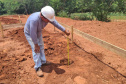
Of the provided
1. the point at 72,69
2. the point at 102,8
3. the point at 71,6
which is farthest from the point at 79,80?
the point at 71,6

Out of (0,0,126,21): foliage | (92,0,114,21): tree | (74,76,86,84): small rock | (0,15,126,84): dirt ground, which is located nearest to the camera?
(74,76,86,84): small rock

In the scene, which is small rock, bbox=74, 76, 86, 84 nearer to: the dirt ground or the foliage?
the dirt ground

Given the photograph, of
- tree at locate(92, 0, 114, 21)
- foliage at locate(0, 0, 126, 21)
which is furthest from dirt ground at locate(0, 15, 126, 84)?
foliage at locate(0, 0, 126, 21)

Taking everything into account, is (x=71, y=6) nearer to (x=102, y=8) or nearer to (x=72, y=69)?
(x=102, y=8)

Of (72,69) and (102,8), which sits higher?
(102,8)

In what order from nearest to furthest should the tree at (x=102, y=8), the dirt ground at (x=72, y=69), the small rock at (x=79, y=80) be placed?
the small rock at (x=79, y=80), the dirt ground at (x=72, y=69), the tree at (x=102, y=8)

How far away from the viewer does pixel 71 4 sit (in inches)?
749

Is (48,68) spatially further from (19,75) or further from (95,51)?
(95,51)

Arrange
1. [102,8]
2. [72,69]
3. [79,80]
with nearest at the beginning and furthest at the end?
[79,80] < [72,69] < [102,8]

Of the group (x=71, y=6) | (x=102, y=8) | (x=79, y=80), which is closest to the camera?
(x=79, y=80)

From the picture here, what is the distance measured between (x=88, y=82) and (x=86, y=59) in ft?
4.01

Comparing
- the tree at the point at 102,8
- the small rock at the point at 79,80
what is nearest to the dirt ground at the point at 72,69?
the small rock at the point at 79,80

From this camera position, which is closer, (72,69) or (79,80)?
(79,80)

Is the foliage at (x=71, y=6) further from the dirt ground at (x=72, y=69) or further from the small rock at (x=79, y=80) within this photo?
the small rock at (x=79, y=80)
